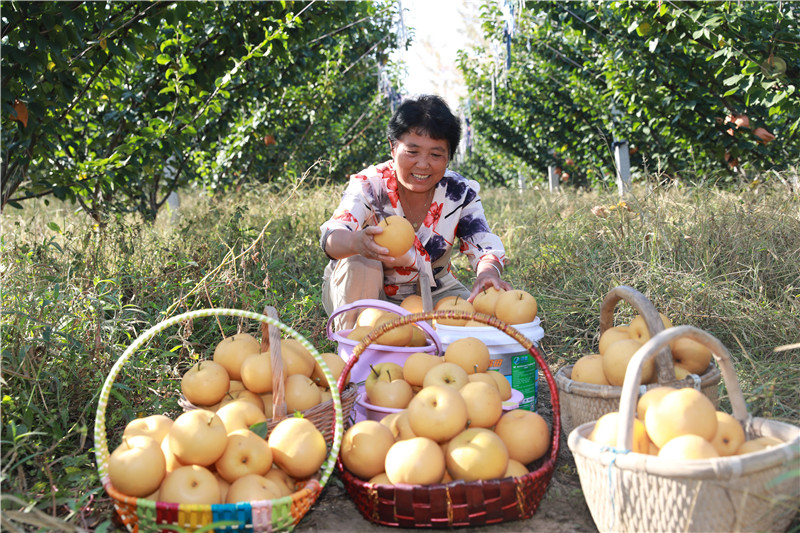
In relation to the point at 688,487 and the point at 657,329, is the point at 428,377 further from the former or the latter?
the point at 688,487

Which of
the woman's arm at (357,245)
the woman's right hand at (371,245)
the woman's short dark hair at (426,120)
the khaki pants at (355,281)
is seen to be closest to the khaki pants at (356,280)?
the khaki pants at (355,281)

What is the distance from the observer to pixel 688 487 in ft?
4.56

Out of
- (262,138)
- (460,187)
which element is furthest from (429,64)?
(460,187)

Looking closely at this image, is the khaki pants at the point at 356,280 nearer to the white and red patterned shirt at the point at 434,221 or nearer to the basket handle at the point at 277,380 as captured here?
the white and red patterned shirt at the point at 434,221

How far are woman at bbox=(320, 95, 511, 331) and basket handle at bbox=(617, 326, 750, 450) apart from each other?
1.16m

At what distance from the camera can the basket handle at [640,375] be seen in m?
1.48

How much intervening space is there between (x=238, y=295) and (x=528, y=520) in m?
2.23

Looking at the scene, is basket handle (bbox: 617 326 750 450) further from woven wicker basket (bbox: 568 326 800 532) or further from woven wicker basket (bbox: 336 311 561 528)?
woven wicker basket (bbox: 336 311 561 528)

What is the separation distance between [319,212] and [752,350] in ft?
13.5

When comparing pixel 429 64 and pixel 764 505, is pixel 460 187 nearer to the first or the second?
pixel 764 505

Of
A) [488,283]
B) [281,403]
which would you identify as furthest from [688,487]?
[488,283]

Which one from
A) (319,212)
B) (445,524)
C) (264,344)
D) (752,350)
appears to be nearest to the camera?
(445,524)

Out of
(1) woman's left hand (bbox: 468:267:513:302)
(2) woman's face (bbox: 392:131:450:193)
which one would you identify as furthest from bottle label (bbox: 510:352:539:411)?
(2) woman's face (bbox: 392:131:450:193)

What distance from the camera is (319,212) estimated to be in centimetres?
612
